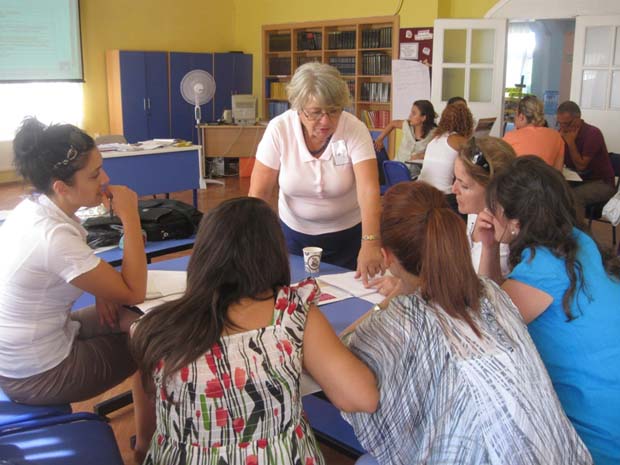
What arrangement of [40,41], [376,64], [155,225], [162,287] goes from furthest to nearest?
[376,64] < [40,41] < [155,225] < [162,287]

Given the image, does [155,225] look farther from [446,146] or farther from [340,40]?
[340,40]

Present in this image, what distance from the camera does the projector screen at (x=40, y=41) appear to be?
784cm

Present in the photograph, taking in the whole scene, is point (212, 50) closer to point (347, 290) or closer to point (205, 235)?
point (347, 290)

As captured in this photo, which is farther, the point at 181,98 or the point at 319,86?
the point at 181,98

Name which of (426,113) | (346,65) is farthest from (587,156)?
(346,65)

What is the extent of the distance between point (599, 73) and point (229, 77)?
543 centimetres

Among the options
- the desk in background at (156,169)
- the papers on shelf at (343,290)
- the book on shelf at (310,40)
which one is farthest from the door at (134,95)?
the papers on shelf at (343,290)

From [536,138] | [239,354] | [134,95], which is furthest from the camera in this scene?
[134,95]

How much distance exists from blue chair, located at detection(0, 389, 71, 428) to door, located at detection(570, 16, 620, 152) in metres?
6.77

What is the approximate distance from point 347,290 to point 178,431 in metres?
0.95

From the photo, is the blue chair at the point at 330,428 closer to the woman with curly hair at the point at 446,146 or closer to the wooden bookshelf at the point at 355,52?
the woman with curly hair at the point at 446,146

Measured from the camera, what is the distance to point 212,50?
10.3m

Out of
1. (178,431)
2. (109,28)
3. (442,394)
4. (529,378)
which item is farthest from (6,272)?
(109,28)

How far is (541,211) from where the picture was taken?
5.29 feet
